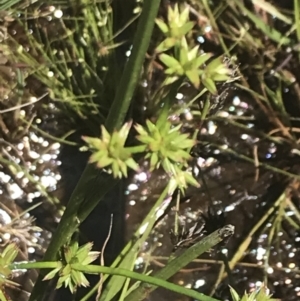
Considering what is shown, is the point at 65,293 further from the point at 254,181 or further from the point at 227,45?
the point at 227,45

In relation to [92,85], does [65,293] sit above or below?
below

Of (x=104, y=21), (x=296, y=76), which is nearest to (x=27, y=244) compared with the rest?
(x=104, y=21)

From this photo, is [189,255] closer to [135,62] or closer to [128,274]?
[128,274]

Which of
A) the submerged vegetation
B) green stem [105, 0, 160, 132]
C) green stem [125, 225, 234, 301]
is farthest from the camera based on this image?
the submerged vegetation

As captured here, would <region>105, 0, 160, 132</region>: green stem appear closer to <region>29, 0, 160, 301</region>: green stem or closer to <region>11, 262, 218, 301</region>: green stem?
<region>29, 0, 160, 301</region>: green stem

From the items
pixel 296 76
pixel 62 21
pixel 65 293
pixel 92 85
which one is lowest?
pixel 65 293

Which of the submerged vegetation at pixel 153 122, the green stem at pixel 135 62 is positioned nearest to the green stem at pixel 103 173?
the green stem at pixel 135 62

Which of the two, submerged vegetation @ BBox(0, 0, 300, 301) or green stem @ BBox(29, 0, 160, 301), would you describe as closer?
green stem @ BBox(29, 0, 160, 301)

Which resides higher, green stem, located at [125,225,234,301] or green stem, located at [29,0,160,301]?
green stem, located at [29,0,160,301]

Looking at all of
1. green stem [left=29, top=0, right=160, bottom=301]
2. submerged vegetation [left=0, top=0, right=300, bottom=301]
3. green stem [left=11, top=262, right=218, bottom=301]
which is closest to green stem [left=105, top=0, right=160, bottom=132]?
green stem [left=29, top=0, right=160, bottom=301]

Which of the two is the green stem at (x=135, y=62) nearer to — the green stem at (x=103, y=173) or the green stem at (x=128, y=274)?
the green stem at (x=103, y=173)

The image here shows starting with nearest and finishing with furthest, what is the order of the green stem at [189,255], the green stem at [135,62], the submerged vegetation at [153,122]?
the green stem at [135,62], the green stem at [189,255], the submerged vegetation at [153,122]
